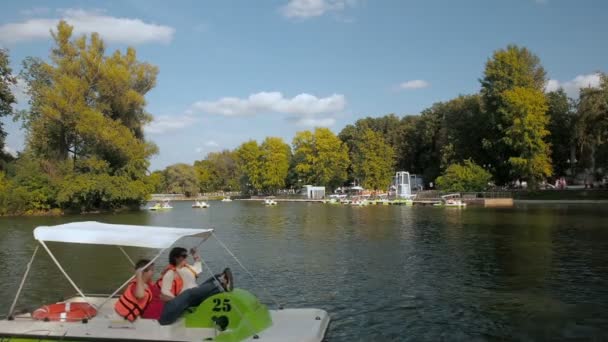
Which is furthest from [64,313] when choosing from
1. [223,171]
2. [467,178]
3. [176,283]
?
[223,171]

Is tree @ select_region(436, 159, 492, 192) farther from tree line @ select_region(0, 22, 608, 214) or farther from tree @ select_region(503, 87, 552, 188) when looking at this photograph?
tree @ select_region(503, 87, 552, 188)

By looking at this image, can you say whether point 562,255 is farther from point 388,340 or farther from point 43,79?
point 43,79

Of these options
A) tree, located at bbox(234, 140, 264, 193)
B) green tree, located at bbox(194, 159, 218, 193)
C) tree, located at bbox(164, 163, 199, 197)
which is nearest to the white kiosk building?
tree, located at bbox(234, 140, 264, 193)

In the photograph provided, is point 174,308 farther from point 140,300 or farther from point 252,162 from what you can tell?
point 252,162

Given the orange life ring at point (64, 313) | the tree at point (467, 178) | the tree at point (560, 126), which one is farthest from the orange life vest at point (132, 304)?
the tree at point (560, 126)

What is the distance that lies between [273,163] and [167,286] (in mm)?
122553

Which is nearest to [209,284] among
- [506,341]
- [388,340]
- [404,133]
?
[388,340]

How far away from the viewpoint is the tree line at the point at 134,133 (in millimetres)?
64188

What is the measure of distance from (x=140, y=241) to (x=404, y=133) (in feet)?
387

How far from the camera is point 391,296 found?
57.5 ft

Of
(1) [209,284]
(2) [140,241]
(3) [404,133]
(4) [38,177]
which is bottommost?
(1) [209,284]

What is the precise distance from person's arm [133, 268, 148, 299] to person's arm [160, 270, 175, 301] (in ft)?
1.46

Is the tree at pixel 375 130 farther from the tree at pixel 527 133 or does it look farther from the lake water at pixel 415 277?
the lake water at pixel 415 277

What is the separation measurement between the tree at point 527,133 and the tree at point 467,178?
536 cm
